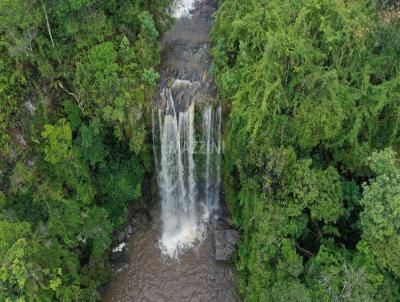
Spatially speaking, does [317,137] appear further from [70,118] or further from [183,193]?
[70,118]

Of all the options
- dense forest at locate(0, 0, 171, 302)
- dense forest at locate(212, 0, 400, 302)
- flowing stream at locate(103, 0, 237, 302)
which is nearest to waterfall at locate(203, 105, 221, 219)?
flowing stream at locate(103, 0, 237, 302)

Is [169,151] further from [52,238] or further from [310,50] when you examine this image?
[310,50]

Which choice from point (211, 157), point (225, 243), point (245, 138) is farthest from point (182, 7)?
point (225, 243)

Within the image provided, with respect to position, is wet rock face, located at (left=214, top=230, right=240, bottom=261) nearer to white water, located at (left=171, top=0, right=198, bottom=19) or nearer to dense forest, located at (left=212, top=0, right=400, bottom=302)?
dense forest, located at (left=212, top=0, right=400, bottom=302)

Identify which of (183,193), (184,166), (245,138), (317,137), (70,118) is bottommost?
(183,193)

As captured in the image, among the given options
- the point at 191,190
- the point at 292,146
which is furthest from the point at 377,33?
the point at 191,190

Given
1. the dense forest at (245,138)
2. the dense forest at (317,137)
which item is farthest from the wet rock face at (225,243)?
the dense forest at (317,137)
